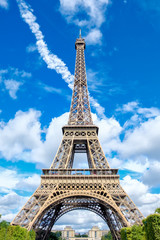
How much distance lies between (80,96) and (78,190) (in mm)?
20760

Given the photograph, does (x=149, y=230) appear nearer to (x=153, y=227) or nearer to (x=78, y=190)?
(x=153, y=227)

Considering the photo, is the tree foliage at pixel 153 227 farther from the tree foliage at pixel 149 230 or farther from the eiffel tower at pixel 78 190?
the eiffel tower at pixel 78 190

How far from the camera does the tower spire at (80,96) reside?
39906 mm

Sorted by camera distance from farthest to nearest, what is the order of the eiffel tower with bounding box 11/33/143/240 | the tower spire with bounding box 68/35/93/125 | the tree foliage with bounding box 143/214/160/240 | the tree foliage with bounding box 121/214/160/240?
the tower spire with bounding box 68/35/93/125
the eiffel tower with bounding box 11/33/143/240
the tree foliage with bounding box 121/214/160/240
the tree foliage with bounding box 143/214/160/240

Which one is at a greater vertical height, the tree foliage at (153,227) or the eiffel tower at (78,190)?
the eiffel tower at (78,190)

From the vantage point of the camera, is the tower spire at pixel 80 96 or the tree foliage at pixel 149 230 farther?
the tower spire at pixel 80 96

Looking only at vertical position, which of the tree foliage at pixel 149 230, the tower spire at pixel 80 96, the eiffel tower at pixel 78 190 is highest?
the tower spire at pixel 80 96

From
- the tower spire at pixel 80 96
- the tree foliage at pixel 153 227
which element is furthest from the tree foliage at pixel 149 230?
the tower spire at pixel 80 96

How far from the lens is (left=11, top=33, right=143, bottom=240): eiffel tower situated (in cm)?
2659

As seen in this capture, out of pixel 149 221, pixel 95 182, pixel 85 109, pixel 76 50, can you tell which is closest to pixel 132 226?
pixel 149 221

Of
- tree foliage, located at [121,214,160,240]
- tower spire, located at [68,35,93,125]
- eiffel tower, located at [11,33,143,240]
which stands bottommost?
tree foliage, located at [121,214,160,240]

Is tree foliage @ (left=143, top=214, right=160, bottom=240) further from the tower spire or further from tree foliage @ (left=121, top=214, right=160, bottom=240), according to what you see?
the tower spire

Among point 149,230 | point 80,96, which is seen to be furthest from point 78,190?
point 80,96

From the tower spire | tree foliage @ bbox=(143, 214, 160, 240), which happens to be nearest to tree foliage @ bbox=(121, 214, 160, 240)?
tree foliage @ bbox=(143, 214, 160, 240)
